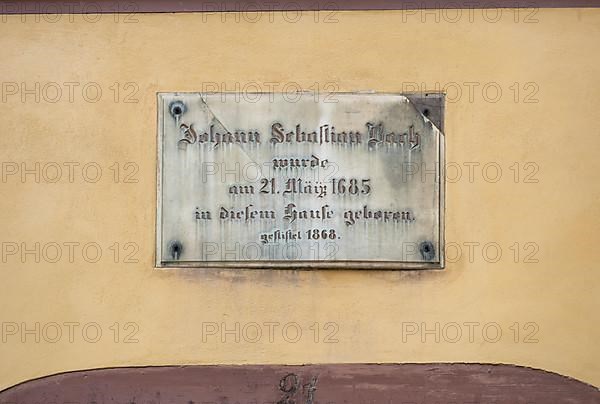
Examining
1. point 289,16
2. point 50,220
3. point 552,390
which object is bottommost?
point 552,390

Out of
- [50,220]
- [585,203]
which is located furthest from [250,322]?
[585,203]

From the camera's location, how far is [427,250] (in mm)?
3990

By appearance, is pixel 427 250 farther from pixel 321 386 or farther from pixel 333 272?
pixel 321 386

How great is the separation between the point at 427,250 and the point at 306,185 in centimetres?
69

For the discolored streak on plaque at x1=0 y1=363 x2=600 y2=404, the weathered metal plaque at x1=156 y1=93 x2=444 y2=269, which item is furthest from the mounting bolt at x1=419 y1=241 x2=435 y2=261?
the discolored streak on plaque at x1=0 y1=363 x2=600 y2=404

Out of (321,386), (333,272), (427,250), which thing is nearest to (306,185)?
(333,272)

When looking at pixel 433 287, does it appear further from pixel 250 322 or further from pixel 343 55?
pixel 343 55

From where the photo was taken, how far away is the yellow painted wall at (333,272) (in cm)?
402

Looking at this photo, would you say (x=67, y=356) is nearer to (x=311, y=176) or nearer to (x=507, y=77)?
(x=311, y=176)

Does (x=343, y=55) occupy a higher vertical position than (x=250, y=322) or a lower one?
higher

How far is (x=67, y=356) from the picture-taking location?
13.4 feet

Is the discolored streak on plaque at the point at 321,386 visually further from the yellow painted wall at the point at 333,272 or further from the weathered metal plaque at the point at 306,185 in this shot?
the weathered metal plaque at the point at 306,185

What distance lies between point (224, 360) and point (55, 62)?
69.5 inches

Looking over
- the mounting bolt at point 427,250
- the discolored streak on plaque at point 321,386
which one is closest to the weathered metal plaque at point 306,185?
the mounting bolt at point 427,250
